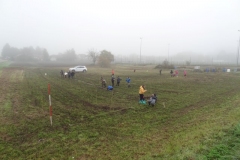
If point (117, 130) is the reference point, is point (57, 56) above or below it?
above

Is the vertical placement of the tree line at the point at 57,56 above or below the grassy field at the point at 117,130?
above

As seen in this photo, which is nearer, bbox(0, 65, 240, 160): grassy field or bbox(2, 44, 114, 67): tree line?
bbox(0, 65, 240, 160): grassy field

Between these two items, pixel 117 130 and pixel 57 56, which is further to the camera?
pixel 57 56

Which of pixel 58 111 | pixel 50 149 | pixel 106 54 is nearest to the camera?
pixel 50 149

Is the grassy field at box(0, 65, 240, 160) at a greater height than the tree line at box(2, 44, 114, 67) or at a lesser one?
lesser

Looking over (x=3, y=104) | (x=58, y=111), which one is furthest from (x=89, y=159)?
(x=3, y=104)

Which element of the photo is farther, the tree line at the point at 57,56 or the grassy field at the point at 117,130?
the tree line at the point at 57,56

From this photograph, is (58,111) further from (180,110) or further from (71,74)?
(71,74)

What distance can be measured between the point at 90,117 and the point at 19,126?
142 inches

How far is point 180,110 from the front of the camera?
37.8 ft

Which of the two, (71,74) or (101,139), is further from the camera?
(71,74)

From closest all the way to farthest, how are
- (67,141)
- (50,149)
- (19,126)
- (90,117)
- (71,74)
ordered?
1. (50,149)
2. (67,141)
3. (19,126)
4. (90,117)
5. (71,74)

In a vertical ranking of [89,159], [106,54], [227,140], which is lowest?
[89,159]

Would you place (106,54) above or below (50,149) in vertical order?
above
